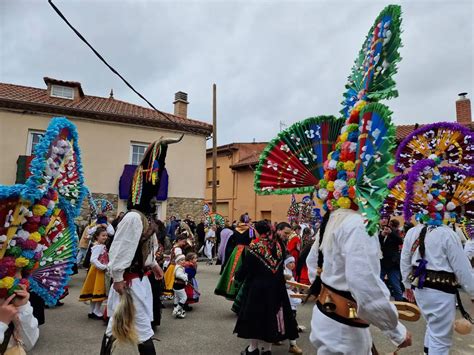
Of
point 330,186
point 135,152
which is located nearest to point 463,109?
point 135,152

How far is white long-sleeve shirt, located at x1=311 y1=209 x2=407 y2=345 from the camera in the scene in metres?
2.05

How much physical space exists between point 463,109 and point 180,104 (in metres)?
15.4

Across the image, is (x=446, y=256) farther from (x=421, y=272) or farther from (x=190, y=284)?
(x=190, y=284)

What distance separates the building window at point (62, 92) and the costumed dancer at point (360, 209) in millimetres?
17056

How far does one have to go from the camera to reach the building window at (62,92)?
16.8 meters

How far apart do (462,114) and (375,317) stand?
20.5m

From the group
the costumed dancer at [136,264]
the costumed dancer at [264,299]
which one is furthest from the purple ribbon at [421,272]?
the costumed dancer at [136,264]

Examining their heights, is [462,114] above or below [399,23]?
above

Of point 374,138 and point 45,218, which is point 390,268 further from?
point 45,218

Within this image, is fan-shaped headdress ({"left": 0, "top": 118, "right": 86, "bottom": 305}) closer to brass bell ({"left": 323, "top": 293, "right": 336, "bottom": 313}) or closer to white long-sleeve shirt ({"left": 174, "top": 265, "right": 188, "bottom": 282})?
brass bell ({"left": 323, "top": 293, "right": 336, "bottom": 313})

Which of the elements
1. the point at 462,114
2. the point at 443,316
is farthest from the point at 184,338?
the point at 462,114

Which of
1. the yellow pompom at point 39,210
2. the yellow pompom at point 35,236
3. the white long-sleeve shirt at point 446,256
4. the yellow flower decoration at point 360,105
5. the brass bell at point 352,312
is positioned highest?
the yellow flower decoration at point 360,105

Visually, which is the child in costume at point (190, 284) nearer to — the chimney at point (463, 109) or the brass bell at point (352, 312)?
the brass bell at point (352, 312)

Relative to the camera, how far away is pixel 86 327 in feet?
18.8
